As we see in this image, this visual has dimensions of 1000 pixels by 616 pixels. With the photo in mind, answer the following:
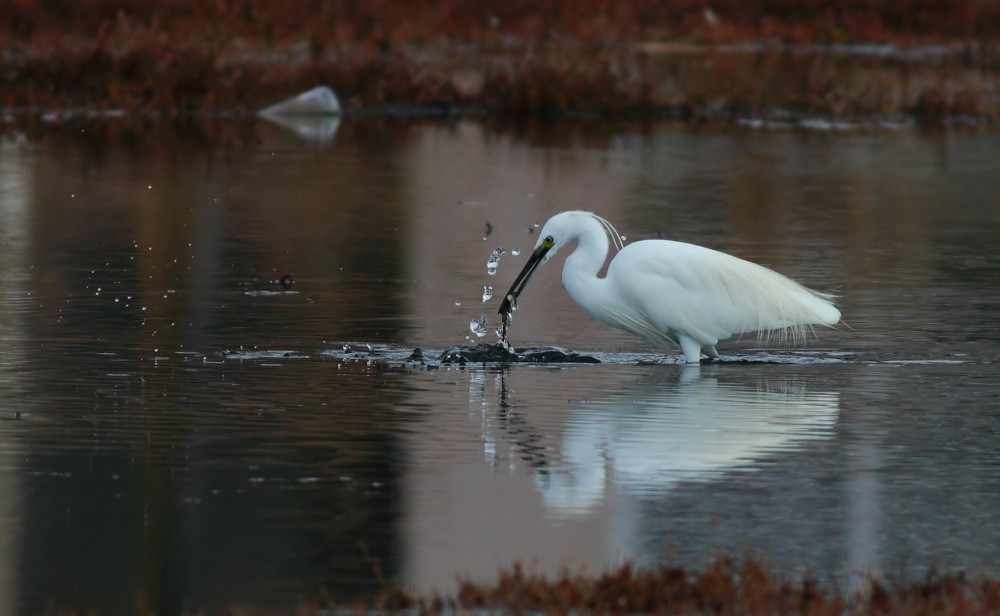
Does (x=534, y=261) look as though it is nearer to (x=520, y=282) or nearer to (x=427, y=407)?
(x=520, y=282)

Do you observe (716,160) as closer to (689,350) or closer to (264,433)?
(689,350)

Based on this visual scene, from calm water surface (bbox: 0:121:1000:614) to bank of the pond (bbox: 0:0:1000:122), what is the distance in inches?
442

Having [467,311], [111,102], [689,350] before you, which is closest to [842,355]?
[689,350]

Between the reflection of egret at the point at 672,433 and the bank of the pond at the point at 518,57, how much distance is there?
2203 cm

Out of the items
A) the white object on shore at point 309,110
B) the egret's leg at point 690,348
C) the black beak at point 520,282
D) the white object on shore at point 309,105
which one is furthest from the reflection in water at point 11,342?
the white object on shore at point 309,105

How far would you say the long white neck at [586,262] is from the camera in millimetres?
Result: 12125

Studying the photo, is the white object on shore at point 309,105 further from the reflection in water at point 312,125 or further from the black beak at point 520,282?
the black beak at point 520,282

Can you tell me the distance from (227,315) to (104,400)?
10.4ft

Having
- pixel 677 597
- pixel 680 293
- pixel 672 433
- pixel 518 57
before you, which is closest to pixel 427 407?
pixel 672 433

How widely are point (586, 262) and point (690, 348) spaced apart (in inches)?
29.7

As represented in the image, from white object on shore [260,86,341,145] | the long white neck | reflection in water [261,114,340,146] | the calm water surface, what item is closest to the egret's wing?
the long white neck

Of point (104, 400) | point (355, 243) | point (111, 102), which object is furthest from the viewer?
point (111, 102)

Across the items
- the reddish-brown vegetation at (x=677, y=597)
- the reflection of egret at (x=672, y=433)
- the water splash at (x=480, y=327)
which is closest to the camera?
the reddish-brown vegetation at (x=677, y=597)

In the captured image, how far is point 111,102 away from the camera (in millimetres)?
32312
